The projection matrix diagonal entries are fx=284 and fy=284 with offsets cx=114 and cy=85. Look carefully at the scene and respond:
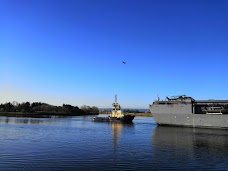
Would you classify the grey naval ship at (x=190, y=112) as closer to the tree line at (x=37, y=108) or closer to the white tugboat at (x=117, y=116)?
the white tugboat at (x=117, y=116)

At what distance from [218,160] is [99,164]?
9044 mm

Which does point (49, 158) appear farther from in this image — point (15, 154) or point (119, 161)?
point (119, 161)

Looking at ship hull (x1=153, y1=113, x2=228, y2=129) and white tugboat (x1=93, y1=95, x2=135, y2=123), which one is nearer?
ship hull (x1=153, y1=113, x2=228, y2=129)

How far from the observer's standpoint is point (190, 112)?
57.8 meters

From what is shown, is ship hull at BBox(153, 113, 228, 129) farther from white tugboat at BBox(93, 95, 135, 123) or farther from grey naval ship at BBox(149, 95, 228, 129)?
white tugboat at BBox(93, 95, 135, 123)

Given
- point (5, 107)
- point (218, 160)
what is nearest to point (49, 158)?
point (218, 160)

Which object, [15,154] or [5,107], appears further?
[5,107]

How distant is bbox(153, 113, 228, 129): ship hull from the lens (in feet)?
178

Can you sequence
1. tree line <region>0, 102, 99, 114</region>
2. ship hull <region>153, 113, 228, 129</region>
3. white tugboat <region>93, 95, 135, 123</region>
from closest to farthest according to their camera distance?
A: ship hull <region>153, 113, 228, 129</region> < white tugboat <region>93, 95, 135, 123</region> < tree line <region>0, 102, 99, 114</region>

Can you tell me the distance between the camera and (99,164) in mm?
18531

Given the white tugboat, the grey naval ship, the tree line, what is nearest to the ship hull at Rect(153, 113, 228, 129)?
the grey naval ship

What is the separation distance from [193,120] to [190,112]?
1703 mm

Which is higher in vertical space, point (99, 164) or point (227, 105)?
point (227, 105)

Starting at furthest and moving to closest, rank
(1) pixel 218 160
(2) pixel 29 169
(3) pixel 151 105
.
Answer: (3) pixel 151 105, (1) pixel 218 160, (2) pixel 29 169
